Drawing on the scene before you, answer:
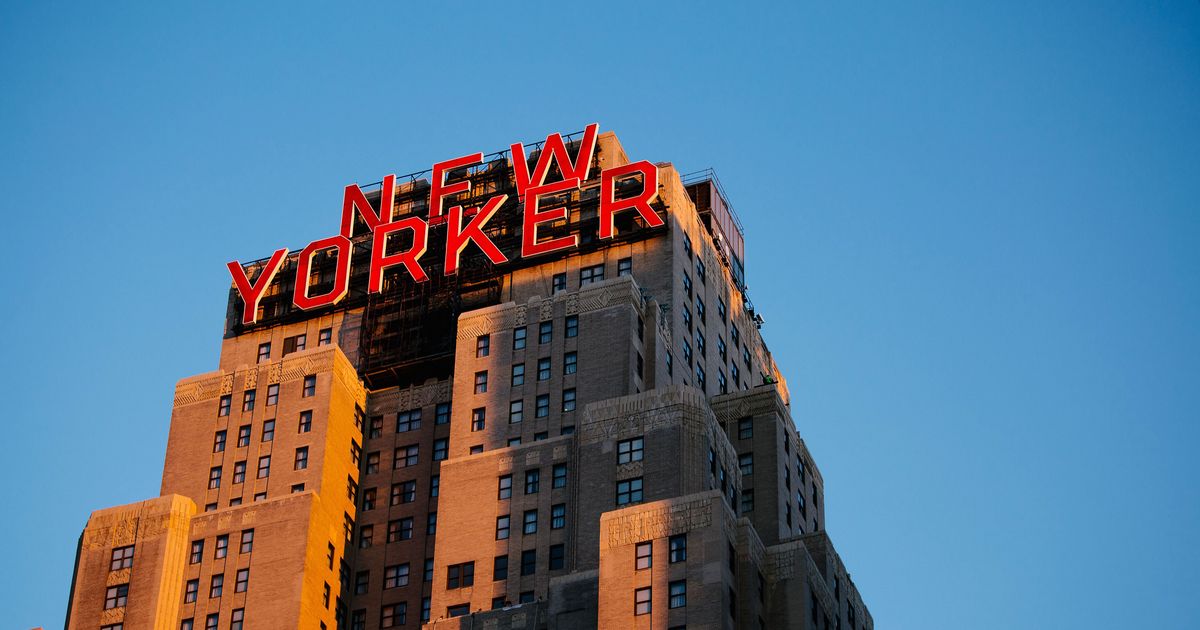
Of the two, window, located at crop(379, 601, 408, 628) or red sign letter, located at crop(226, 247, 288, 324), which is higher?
red sign letter, located at crop(226, 247, 288, 324)

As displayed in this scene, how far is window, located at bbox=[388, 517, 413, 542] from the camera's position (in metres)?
163

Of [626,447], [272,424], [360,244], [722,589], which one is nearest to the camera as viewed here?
[722,589]

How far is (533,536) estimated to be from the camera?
146375 millimetres

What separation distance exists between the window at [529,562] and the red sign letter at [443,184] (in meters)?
45.3

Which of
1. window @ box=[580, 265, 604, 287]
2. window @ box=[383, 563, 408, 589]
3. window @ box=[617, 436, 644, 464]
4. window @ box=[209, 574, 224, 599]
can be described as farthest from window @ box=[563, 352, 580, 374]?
window @ box=[209, 574, 224, 599]

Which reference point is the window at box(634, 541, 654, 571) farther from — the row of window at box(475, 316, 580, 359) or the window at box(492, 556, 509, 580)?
the row of window at box(475, 316, 580, 359)

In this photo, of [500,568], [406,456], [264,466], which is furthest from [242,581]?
[500,568]

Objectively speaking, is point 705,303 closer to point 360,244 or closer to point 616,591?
point 360,244

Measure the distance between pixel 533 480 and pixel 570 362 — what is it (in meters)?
12.5

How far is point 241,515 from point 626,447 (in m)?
34.1

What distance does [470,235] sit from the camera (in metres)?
175

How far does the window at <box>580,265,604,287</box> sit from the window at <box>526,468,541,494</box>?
24761 mm

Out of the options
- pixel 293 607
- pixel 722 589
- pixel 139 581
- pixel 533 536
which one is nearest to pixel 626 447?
pixel 533 536

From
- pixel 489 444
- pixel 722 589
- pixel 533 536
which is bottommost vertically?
pixel 722 589
